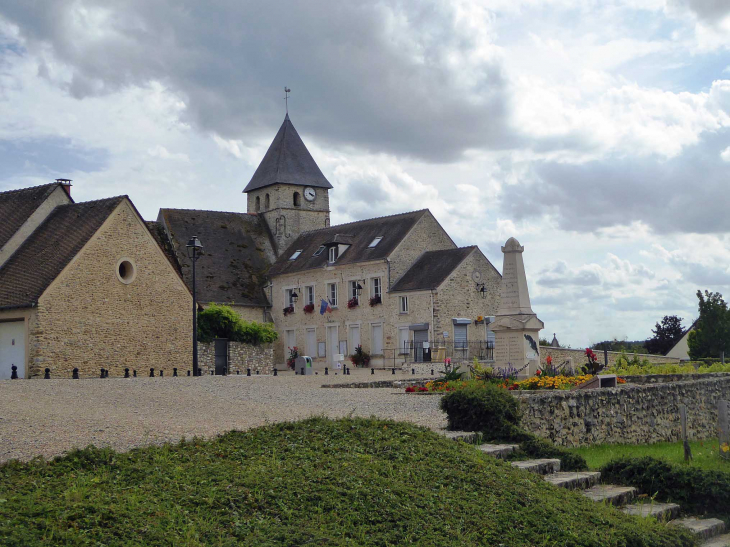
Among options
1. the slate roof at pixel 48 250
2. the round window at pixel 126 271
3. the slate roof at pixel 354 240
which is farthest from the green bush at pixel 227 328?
the slate roof at pixel 354 240

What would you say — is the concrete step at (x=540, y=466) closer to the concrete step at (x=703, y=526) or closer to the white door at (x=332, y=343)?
the concrete step at (x=703, y=526)

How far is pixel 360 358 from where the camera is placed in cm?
4262

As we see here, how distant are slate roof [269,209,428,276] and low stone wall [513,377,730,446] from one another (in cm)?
2557

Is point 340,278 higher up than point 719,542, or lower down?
higher up

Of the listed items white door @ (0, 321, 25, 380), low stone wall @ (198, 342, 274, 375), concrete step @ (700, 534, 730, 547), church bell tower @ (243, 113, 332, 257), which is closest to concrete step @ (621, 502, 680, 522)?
concrete step @ (700, 534, 730, 547)

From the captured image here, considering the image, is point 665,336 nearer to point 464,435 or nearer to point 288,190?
point 288,190

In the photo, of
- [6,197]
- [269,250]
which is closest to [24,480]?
[6,197]

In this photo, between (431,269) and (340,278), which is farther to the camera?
(340,278)

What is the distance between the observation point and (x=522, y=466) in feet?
30.6

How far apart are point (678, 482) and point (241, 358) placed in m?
25.3

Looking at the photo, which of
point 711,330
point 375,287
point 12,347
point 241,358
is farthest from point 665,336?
point 12,347

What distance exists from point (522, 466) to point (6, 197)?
2546cm

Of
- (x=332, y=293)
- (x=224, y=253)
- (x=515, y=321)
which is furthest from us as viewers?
(x=224, y=253)

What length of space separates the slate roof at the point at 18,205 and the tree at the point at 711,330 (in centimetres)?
3115
